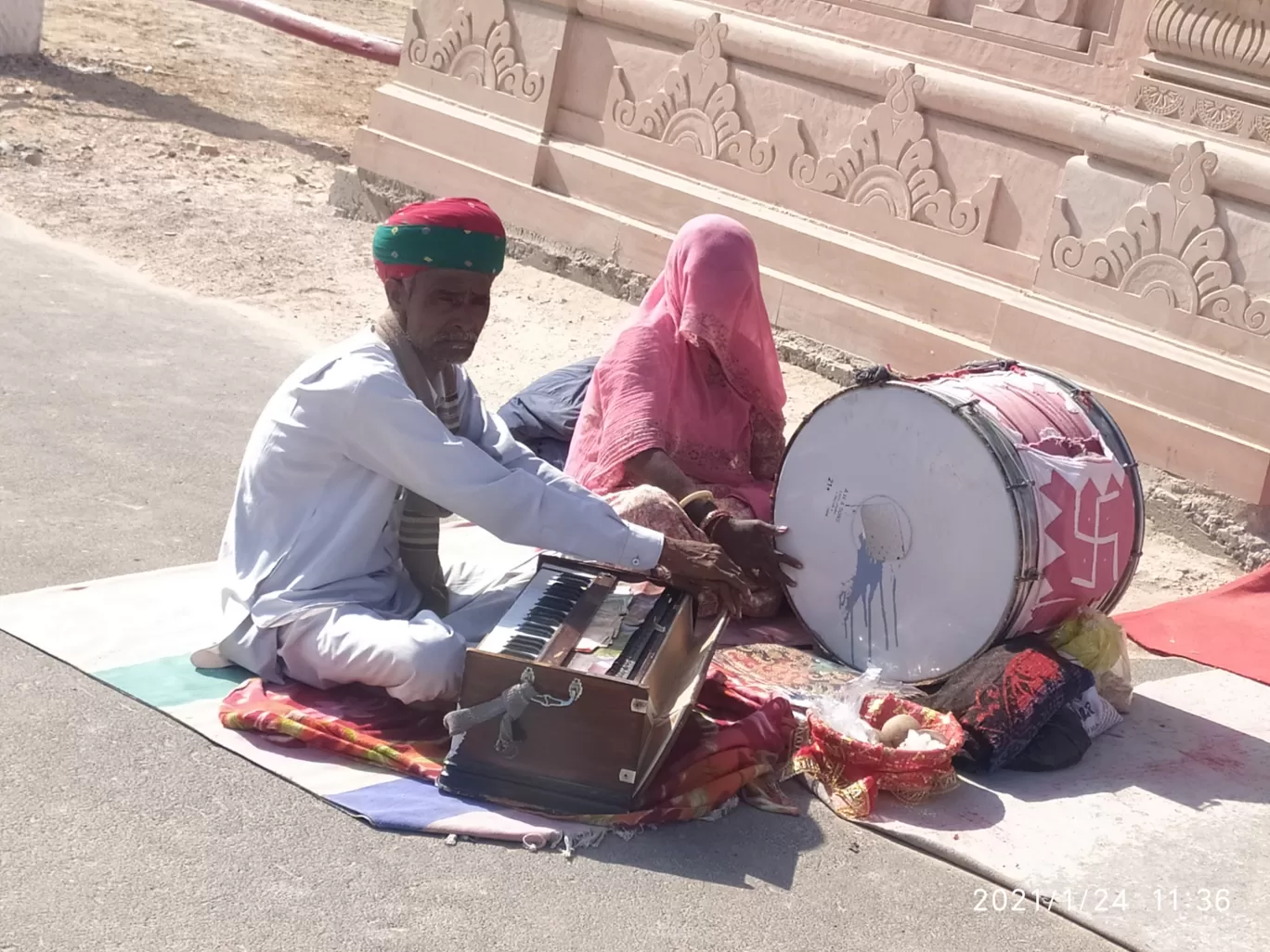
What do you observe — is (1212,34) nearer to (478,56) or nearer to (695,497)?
(695,497)

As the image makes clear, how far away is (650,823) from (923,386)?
132 cm

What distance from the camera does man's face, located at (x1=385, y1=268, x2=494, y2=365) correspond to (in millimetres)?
3746

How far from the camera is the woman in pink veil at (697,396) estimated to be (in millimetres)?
4664

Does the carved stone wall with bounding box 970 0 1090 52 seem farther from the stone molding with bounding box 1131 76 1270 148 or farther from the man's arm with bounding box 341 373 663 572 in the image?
the man's arm with bounding box 341 373 663 572

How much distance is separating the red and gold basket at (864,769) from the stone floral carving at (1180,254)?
2788mm

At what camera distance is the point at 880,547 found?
415 cm

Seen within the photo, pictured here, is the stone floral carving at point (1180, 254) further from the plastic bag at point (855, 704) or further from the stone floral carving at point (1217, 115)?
the plastic bag at point (855, 704)

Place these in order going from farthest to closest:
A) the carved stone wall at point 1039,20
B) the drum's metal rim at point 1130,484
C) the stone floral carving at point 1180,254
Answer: the carved stone wall at point 1039,20
the stone floral carving at point 1180,254
the drum's metal rim at point 1130,484

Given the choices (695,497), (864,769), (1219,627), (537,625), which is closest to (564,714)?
(537,625)

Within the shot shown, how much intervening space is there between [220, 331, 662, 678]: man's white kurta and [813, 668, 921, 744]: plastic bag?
58 cm

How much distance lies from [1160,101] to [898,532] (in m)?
2.78

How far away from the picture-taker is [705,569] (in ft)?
12.2

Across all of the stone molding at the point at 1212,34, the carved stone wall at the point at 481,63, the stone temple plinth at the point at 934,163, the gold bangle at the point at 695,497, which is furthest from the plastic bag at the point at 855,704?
the carved stone wall at the point at 481,63

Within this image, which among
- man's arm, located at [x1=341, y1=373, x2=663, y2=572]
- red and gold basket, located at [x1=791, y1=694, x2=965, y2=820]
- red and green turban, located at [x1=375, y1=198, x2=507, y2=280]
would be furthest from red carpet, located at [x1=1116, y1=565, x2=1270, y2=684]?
red and green turban, located at [x1=375, y1=198, x2=507, y2=280]
